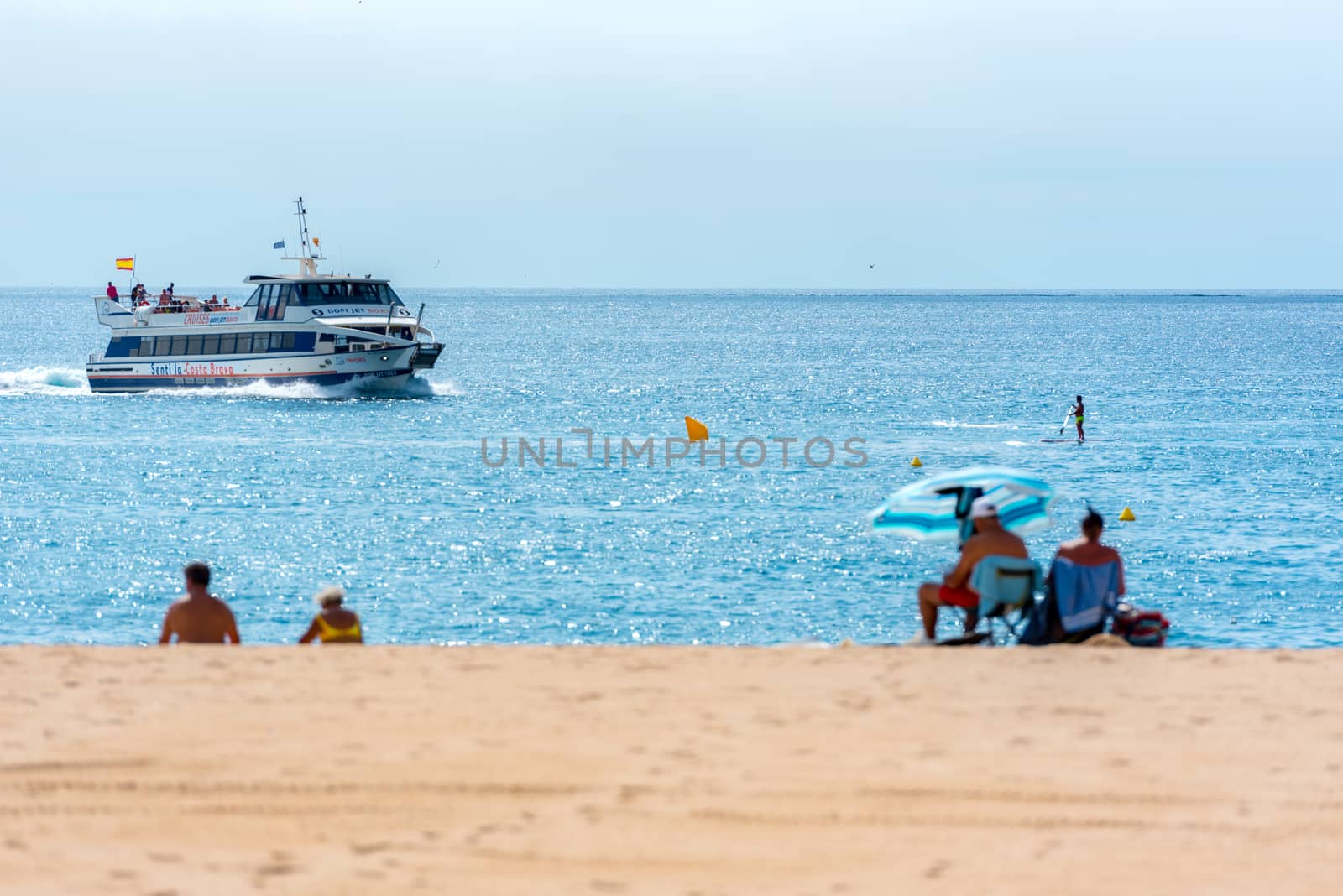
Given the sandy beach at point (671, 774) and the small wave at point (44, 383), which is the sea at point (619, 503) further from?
the sandy beach at point (671, 774)

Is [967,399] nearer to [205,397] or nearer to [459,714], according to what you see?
[205,397]

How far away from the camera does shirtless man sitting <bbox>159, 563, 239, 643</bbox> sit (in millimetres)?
9898

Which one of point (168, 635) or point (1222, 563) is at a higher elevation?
point (168, 635)

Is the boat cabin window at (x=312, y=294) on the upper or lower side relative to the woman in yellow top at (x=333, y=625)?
upper

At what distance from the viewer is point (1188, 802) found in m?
6.29

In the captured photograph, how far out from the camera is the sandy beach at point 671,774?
5.53 metres

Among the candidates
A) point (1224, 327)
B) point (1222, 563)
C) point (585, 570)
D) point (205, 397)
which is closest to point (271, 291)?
point (205, 397)

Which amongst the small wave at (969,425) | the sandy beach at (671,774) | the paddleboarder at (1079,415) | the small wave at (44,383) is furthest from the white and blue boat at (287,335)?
the sandy beach at (671,774)

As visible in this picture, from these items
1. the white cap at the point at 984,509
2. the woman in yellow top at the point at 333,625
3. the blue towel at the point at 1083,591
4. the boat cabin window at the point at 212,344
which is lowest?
the woman in yellow top at the point at 333,625

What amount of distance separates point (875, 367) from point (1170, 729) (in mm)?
92988

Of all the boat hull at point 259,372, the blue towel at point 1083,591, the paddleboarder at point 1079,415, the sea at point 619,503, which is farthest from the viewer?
the boat hull at point 259,372

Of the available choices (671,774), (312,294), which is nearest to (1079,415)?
(312,294)

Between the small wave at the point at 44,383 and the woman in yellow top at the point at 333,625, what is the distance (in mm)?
62687

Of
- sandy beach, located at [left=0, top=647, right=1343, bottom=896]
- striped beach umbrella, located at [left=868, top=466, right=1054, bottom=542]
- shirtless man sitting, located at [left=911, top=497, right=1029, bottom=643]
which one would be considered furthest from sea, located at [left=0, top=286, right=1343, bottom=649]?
sandy beach, located at [left=0, top=647, right=1343, bottom=896]
